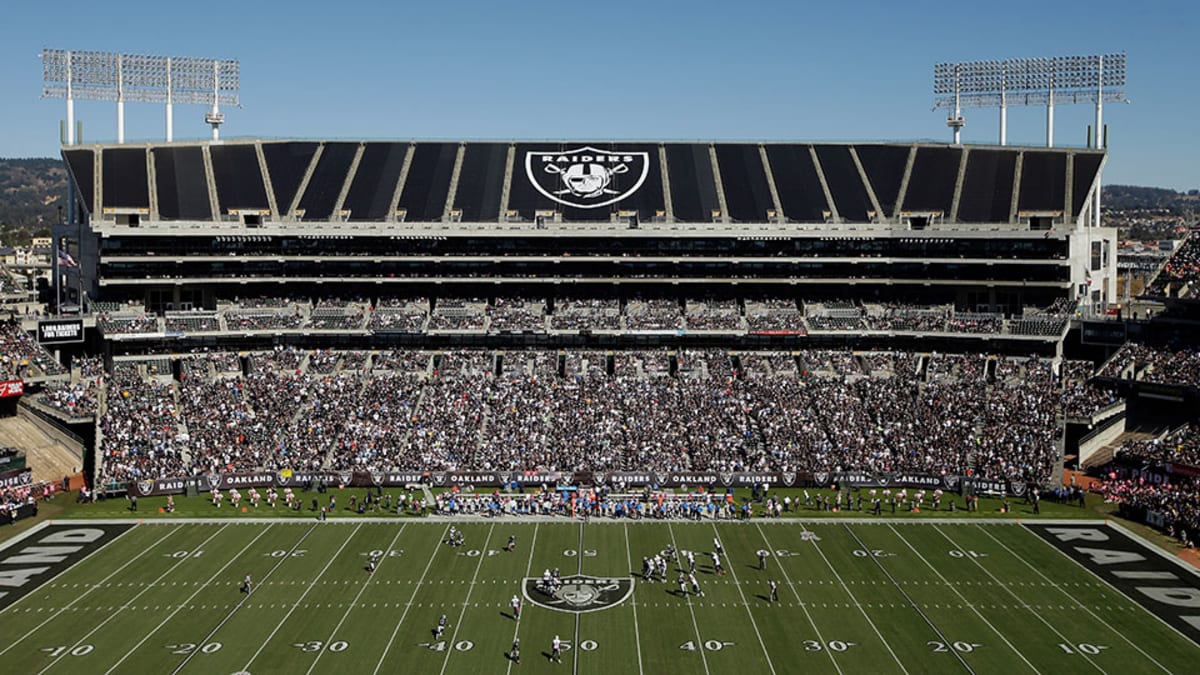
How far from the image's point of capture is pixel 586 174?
74.1 meters

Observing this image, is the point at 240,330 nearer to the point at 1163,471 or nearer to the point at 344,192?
the point at 344,192

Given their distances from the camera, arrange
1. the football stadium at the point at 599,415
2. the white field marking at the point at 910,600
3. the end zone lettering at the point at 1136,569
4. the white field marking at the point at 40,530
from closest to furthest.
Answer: the white field marking at the point at 910,600 → the football stadium at the point at 599,415 → the end zone lettering at the point at 1136,569 → the white field marking at the point at 40,530

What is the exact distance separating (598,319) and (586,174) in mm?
12850

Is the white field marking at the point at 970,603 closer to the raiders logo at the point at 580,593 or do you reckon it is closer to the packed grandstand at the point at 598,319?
the packed grandstand at the point at 598,319

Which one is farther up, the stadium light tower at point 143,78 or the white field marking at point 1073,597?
the stadium light tower at point 143,78

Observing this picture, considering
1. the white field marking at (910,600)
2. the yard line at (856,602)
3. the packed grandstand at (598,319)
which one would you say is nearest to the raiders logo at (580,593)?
the yard line at (856,602)

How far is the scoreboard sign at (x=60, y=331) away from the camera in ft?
200

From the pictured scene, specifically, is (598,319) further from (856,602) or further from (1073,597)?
(1073,597)

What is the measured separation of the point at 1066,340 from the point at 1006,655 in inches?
1510

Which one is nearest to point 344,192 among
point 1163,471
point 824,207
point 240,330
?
point 240,330

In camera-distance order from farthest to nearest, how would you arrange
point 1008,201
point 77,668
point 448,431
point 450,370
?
point 1008,201
point 450,370
point 448,431
point 77,668

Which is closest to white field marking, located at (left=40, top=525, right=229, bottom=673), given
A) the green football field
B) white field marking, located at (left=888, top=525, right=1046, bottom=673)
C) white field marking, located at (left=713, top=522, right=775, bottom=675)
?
the green football field

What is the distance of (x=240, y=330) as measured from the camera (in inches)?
2552

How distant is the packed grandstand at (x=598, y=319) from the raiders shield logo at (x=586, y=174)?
0.71 ft
